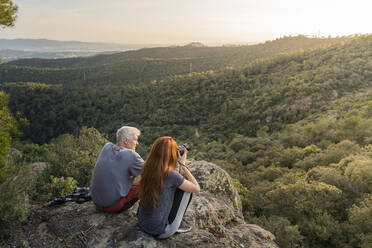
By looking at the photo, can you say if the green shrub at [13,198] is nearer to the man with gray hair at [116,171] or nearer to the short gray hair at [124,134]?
the man with gray hair at [116,171]

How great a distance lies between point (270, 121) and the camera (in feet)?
82.2

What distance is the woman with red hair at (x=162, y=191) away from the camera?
2.75 meters

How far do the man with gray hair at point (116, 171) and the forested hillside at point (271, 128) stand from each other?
2.94 metres

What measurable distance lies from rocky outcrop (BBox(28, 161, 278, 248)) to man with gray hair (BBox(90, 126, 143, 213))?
0.31 meters

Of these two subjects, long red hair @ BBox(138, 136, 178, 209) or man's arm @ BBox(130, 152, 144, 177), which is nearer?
long red hair @ BBox(138, 136, 178, 209)

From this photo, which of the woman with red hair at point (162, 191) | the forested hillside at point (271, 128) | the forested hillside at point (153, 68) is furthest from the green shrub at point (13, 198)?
the forested hillside at point (153, 68)

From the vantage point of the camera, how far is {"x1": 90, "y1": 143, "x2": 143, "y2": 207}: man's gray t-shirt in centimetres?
317

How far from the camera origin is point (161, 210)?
291 cm

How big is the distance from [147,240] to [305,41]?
89067 millimetres

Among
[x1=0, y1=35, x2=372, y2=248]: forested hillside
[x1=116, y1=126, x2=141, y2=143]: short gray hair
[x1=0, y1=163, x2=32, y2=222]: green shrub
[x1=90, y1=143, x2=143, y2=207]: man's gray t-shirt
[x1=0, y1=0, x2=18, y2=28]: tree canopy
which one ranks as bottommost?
[x1=0, y1=35, x2=372, y2=248]: forested hillside

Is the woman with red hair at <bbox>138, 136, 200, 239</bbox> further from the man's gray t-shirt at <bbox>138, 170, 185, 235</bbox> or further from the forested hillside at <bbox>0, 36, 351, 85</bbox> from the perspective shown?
the forested hillside at <bbox>0, 36, 351, 85</bbox>

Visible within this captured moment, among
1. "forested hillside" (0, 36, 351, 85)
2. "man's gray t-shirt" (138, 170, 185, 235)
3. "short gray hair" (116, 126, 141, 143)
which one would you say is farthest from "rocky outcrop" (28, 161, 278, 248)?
"forested hillside" (0, 36, 351, 85)

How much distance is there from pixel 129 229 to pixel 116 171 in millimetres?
809

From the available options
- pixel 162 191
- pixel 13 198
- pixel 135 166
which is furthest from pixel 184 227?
pixel 13 198
